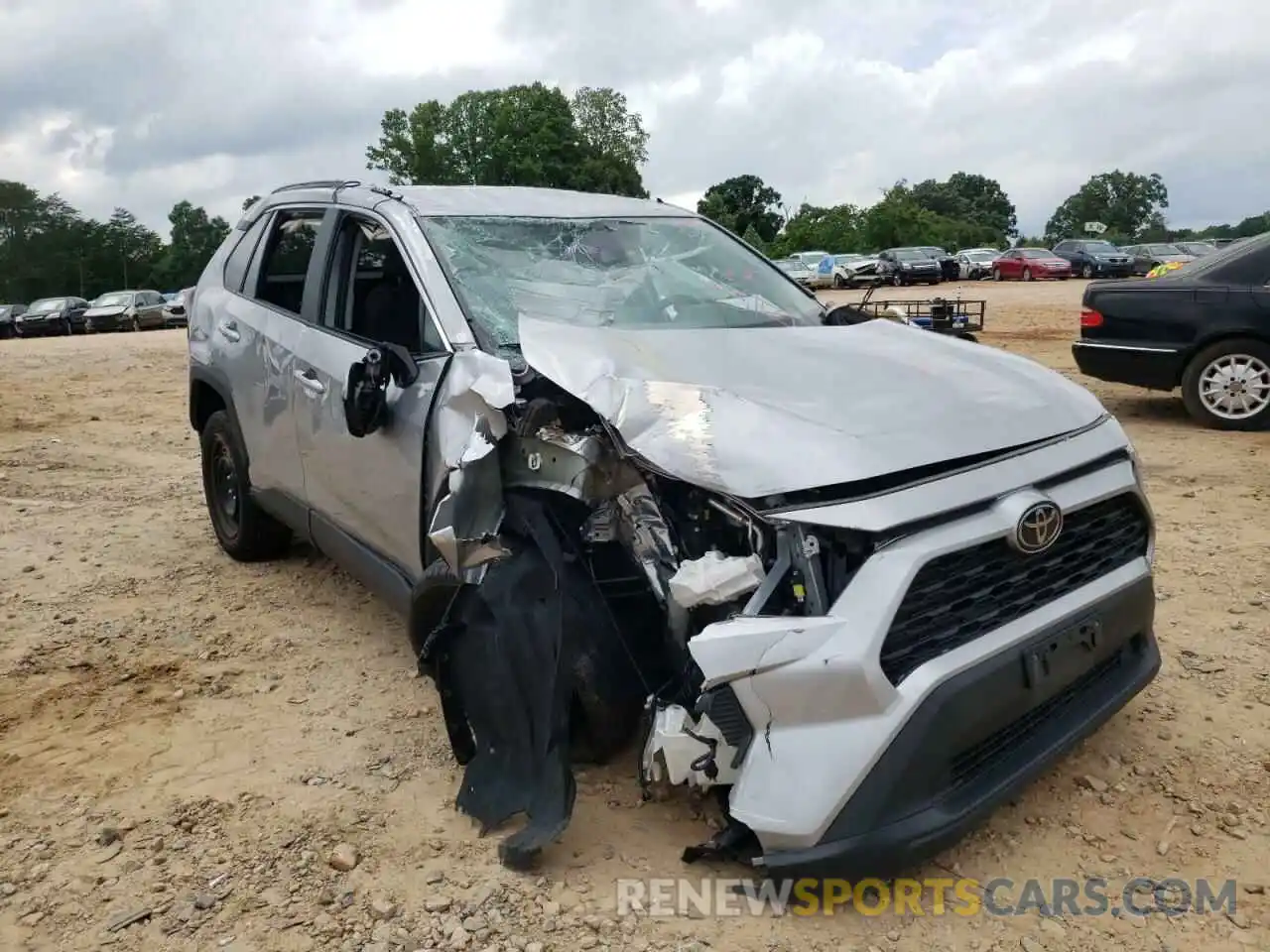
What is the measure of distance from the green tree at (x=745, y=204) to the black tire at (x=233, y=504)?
215 feet

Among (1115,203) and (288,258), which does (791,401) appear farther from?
(1115,203)

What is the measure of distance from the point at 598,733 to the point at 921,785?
0.97 metres

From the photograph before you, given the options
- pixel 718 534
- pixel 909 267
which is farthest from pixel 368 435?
pixel 909 267

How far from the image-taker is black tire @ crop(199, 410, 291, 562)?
4.93 metres

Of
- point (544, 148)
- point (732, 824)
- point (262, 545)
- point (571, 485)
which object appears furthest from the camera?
point (544, 148)

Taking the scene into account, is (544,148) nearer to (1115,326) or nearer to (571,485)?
(1115,326)

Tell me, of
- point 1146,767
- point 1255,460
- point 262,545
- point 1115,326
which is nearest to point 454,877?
point 1146,767

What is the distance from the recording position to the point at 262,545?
5.19m

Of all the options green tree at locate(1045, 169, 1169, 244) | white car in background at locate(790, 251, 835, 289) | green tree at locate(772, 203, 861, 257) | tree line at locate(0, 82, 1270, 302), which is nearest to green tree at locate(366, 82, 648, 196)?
tree line at locate(0, 82, 1270, 302)

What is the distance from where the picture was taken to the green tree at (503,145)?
5778 cm

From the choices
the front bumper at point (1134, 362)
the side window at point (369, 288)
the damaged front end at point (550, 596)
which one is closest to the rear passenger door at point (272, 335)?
the side window at point (369, 288)

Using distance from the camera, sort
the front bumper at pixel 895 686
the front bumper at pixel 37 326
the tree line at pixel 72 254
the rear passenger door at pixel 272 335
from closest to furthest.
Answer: the front bumper at pixel 895 686 < the rear passenger door at pixel 272 335 < the front bumper at pixel 37 326 < the tree line at pixel 72 254

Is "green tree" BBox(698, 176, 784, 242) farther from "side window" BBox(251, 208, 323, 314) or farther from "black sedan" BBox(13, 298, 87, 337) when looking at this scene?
"side window" BBox(251, 208, 323, 314)

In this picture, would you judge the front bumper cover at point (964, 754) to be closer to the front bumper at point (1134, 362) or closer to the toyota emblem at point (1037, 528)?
the toyota emblem at point (1037, 528)
